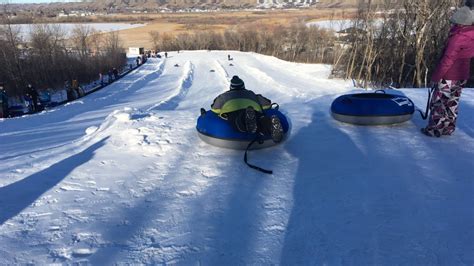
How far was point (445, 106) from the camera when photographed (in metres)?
5.23

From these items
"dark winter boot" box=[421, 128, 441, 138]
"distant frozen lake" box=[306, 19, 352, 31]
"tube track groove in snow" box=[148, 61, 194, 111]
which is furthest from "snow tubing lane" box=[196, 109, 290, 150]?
"distant frozen lake" box=[306, 19, 352, 31]

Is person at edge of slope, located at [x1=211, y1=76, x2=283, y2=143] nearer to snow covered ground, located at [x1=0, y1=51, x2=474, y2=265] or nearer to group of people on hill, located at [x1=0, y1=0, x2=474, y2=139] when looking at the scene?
group of people on hill, located at [x1=0, y1=0, x2=474, y2=139]

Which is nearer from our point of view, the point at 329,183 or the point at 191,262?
the point at 191,262

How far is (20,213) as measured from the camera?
12.1 feet

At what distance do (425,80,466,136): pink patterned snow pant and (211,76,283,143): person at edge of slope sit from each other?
246cm

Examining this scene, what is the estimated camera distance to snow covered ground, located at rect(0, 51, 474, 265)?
301 centimetres

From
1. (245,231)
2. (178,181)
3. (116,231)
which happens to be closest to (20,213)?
(116,231)

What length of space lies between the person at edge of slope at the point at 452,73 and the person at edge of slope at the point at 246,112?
2462 mm

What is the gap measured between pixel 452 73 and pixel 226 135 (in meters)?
3.36

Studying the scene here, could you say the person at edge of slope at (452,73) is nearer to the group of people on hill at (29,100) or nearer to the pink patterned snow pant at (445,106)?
the pink patterned snow pant at (445,106)

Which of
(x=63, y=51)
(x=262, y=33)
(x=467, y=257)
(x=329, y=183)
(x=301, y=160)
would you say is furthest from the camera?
(x=262, y=33)

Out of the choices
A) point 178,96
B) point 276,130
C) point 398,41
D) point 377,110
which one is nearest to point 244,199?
point 276,130

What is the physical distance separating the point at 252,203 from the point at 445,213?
1901 millimetres

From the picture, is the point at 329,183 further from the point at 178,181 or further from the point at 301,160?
the point at 178,181
